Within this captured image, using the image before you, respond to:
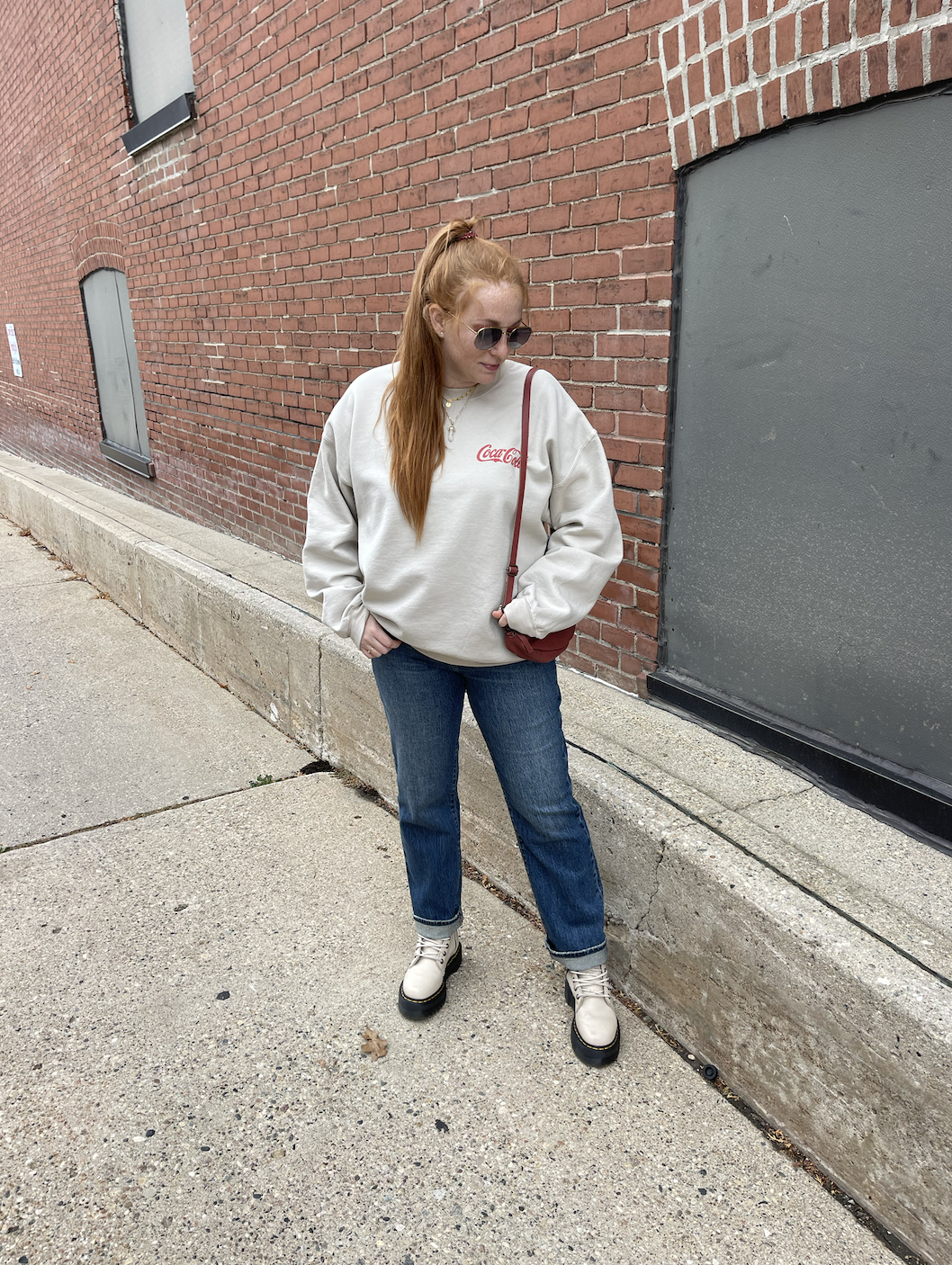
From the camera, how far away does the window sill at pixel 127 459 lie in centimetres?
777

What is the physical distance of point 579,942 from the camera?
2.25 meters

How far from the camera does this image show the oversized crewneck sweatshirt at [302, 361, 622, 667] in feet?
6.41

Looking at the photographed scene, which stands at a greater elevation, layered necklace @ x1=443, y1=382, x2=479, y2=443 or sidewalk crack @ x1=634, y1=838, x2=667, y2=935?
layered necklace @ x1=443, y1=382, x2=479, y2=443

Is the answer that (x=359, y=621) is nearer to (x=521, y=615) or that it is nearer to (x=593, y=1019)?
(x=521, y=615)

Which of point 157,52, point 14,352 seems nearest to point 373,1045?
point 157,52

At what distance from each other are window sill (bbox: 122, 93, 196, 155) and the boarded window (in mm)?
1251

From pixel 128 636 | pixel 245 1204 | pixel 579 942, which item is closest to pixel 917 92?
pixel 579 942

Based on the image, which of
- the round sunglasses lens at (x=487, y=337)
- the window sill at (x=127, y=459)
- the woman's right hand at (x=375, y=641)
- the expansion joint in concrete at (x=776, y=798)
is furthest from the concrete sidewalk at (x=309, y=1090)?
the window sill at (x=127, y=459)

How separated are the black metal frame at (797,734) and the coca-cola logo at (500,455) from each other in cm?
127

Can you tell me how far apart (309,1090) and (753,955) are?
1.10 metres

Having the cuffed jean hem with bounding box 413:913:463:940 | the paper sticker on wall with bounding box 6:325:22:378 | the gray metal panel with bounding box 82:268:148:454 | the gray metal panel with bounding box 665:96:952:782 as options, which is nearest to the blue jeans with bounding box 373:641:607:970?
the cuffed jean hem with bounding box 413:913:463:940

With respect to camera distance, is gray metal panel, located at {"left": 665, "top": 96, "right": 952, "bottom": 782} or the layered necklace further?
gray metal panel, located at {"left": 665, "top": 96, "right": 952, "bottom": 782}

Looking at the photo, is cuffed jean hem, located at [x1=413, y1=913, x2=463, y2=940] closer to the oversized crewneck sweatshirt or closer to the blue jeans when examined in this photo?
the blue jeans

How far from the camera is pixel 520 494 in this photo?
6.40 ft
